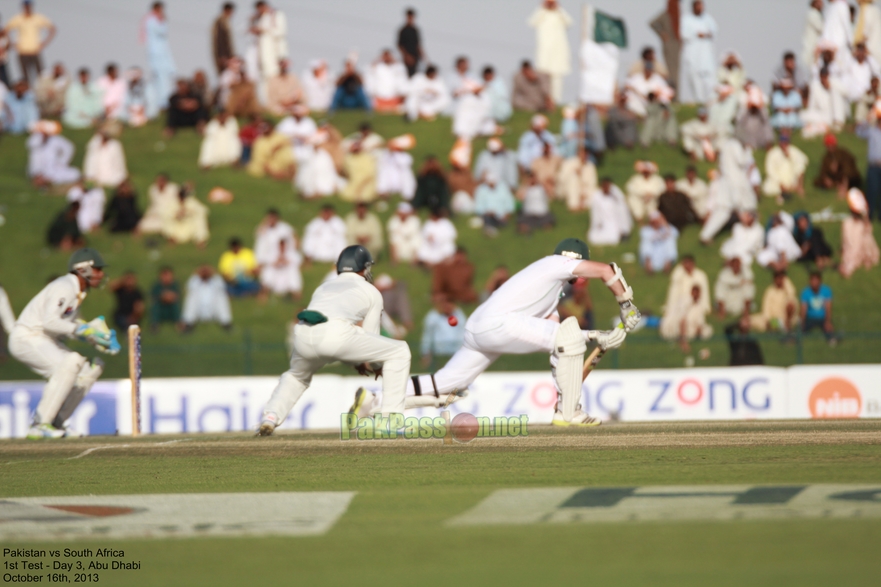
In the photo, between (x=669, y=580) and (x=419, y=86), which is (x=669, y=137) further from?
(x=669, y=580)

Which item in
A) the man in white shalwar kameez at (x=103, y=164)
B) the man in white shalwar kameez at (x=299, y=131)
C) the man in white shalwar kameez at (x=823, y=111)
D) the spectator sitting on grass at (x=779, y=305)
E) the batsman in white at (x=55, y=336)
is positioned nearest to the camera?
the batsman in white at (x=55, y=336)

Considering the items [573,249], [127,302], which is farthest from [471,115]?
[573,249]

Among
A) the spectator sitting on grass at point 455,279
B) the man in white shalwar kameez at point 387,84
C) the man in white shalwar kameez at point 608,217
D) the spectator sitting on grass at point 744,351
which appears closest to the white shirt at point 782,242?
the man in white shalwar kameez at point 608,217

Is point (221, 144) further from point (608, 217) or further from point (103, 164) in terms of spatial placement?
point (608, 217)

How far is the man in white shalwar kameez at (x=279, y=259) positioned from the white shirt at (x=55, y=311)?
10.4 meters

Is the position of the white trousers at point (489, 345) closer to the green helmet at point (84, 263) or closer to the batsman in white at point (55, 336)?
the batsman in white at point (55, 336)

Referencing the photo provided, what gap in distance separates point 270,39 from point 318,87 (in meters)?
2.54

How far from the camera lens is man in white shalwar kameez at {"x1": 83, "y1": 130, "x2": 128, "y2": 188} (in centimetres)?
2691

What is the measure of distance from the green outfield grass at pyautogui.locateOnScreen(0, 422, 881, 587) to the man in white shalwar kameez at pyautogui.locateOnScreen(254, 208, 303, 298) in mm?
11017

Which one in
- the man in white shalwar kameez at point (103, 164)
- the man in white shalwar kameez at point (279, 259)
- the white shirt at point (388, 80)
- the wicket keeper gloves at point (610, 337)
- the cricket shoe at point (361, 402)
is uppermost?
the white shirt at point (388, 80)

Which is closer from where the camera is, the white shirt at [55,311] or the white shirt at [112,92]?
the white shirt at [55,311]

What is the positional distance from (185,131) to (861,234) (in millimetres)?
16346

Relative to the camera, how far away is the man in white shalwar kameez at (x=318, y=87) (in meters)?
31.7

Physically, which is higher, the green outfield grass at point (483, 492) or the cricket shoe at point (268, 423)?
the cricket shoe at point (268, 423)
